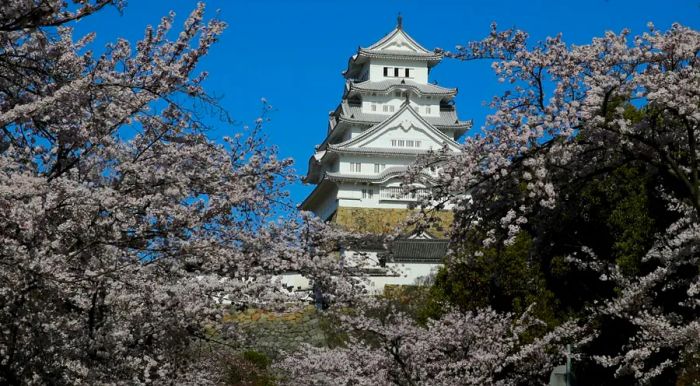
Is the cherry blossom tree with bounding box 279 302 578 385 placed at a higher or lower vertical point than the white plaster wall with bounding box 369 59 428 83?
lower

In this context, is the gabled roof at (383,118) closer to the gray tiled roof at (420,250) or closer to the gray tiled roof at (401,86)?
the gray tiled roof at (401,86)

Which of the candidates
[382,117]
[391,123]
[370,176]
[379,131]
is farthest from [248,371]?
[382,117]

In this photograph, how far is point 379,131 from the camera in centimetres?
4319

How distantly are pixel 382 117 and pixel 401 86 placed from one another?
1.97m

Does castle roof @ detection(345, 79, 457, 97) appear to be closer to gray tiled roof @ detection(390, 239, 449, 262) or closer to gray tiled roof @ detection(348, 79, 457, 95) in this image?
gray tiled roof @ detection(348, 79, 457, 95)

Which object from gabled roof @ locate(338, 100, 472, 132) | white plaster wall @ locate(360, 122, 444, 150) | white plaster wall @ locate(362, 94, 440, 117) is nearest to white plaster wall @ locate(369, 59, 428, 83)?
white plaster wall @ locate(362, 94, 440, 117)

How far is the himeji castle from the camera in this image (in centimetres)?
4156

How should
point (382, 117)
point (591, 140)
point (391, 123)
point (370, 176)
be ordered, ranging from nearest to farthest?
point (591, 140) → point (370, 176) → point (391, 123) → point (382, 117)

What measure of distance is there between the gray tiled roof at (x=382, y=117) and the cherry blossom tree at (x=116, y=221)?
37.5 meters

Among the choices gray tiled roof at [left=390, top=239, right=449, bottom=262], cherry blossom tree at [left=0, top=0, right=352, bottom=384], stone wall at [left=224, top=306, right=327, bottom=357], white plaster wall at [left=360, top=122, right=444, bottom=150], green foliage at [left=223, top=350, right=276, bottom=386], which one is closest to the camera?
cherry blossom tree at [left=0, top=0, right=352, bottom=384]

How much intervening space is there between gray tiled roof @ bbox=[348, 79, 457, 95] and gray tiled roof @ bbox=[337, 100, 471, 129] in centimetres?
111

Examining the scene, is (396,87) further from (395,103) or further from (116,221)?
(116,221)

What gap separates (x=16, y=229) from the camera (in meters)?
5.02

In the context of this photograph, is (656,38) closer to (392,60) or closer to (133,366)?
(133,366)
